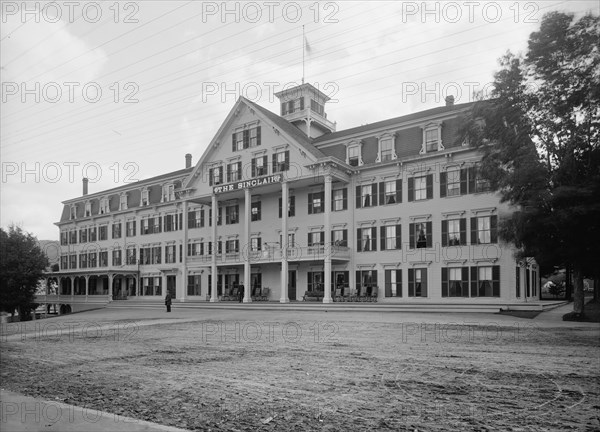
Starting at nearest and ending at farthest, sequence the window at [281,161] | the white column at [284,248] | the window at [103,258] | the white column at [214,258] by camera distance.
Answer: the white column at [284,248], the window at [281,161], the white column at [214,258], the window at [103,258]

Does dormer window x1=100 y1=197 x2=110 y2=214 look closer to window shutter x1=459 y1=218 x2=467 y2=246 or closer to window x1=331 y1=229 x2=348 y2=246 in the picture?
window x1=331 y1=229 x2=348 y2=246

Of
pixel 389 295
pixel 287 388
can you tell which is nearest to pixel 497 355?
pixel 287 388

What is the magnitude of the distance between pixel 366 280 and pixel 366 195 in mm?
6336

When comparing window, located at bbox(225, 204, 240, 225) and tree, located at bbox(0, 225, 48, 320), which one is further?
window, located at bbox(225, 204, 240, 225)

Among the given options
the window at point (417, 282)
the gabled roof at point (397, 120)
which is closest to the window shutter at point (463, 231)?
the window at point (417, 282)

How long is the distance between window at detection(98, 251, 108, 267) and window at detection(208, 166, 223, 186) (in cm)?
2213

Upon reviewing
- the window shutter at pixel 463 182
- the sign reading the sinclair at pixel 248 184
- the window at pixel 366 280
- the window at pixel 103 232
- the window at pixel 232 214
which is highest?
the sign reading the sinclair at pixel 248 184

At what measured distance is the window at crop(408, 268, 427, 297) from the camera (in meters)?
34.2

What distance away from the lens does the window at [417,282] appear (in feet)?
112

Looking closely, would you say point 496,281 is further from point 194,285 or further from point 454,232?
point 194,285

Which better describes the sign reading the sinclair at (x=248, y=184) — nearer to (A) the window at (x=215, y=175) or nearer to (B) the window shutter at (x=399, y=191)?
(A) the window at (x=215, y=175)

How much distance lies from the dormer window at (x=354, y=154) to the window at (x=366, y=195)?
197 cm

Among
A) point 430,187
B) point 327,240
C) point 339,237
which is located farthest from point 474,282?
point 339,237

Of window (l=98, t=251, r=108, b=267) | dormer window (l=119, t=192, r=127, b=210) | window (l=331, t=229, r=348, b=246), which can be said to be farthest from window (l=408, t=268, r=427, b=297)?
window (l=98, t=251, r=108, b=267)
